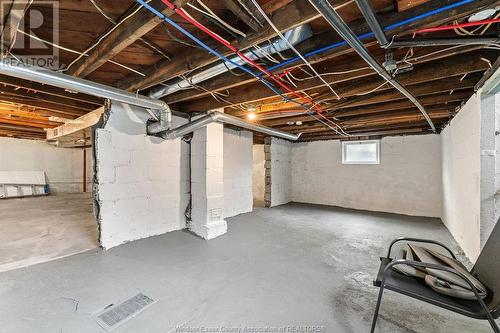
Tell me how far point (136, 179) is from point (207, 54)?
82.2 inches

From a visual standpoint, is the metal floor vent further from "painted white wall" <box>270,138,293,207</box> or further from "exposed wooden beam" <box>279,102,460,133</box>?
"painted white wall" <box>270,138,293,207</box>

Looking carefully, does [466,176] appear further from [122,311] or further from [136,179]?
[136,179]

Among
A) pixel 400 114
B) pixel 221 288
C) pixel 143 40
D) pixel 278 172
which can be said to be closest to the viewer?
pixel 143 40

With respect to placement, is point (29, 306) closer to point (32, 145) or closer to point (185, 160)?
point (185, 160)

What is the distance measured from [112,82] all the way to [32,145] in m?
7.43

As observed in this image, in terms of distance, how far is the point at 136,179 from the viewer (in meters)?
3.00

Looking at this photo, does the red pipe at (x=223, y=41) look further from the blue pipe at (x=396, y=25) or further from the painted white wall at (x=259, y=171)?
the painted white wall at (x=259, y=171)

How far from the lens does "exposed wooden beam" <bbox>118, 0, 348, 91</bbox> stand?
4.02ft

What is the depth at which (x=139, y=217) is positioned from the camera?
3016 millimetres

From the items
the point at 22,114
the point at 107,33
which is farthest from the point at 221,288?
the point at 22,114

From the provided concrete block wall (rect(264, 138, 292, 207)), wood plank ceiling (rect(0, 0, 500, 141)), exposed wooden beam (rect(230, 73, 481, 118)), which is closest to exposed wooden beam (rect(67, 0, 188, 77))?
wood plank ceiling (rect(0, 0, 500, 141))

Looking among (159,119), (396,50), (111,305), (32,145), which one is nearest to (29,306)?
(111,305)

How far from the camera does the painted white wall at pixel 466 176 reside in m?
2.22

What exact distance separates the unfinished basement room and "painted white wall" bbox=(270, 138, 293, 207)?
122cm
